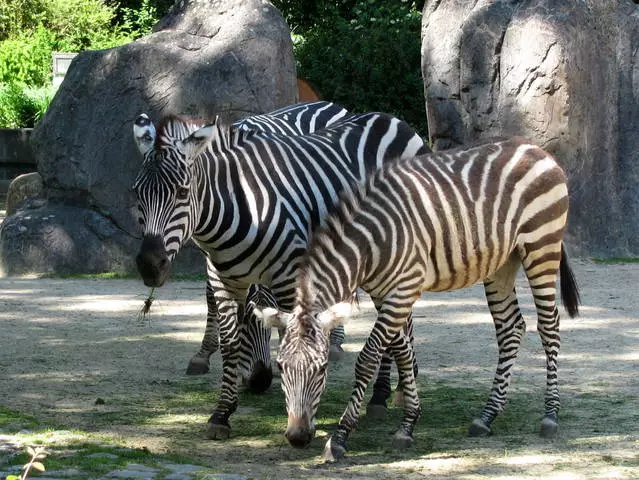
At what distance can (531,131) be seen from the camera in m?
12.5

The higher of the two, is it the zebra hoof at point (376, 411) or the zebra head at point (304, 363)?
the zebra head at point (304, 363)

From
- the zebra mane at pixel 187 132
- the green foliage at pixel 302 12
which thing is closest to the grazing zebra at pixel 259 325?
the zebra mane at pixel 187 132

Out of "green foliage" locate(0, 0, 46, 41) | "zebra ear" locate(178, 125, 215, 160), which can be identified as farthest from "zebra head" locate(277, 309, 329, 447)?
"green foliage" locate(0, 0, 46, 41)

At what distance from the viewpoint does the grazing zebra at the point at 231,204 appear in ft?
18.3

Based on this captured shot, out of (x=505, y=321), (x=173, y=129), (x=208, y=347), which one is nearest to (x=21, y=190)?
(x=208, y=347)

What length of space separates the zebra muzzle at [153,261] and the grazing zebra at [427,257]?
0.65 metres

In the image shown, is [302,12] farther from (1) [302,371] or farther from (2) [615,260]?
(1) [302,371]

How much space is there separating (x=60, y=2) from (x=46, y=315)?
18.5 m

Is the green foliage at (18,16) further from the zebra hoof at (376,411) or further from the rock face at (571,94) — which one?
the zebra hoof at (376,411)

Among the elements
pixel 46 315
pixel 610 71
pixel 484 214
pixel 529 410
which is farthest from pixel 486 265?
pixel 610 71

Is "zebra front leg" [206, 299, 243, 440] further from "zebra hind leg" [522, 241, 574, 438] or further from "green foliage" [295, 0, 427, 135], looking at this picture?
"green foliage" [295, 0, 427, 135]

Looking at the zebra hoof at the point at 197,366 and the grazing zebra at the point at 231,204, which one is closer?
the grazing zebra at the point at 231,204

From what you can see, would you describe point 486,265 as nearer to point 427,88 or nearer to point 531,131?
point 531,131

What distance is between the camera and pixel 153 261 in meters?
5.47
